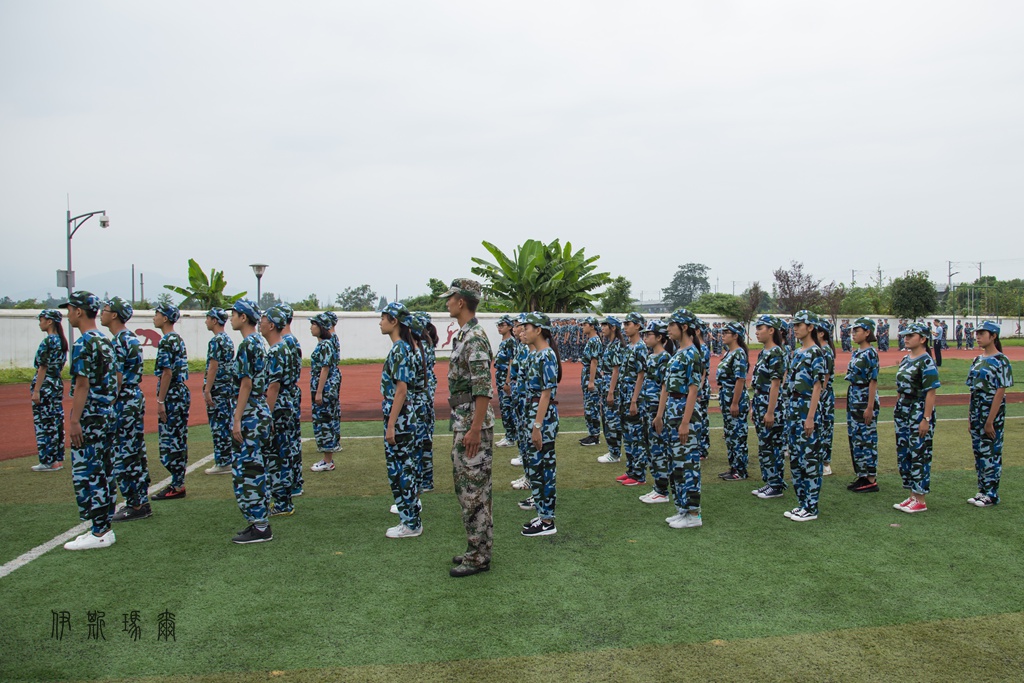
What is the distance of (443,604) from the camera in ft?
14.1

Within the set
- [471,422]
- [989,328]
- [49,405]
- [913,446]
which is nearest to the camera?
[471,422]

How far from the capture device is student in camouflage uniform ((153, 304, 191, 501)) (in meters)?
6.95

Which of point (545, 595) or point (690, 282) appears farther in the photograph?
point (690, 282)

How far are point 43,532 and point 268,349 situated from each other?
2.43 metres

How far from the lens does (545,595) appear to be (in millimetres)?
4441

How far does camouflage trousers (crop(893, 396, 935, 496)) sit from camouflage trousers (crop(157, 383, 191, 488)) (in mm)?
7200

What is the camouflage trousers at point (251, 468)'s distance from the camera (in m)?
5.43

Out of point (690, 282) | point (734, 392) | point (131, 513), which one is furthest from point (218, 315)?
point (690, 282)

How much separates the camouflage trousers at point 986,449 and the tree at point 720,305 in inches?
1383

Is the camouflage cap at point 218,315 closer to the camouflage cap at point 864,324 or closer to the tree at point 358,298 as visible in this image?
the camouflage cap at point 864,324

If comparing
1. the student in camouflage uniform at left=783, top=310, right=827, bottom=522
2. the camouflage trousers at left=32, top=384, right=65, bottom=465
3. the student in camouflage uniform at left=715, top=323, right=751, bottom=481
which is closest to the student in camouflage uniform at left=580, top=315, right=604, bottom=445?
the student in camouflage uniform at left=715, top=323, right=751, bottom=481

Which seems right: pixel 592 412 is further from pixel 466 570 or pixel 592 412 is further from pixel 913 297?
pixel 913 297

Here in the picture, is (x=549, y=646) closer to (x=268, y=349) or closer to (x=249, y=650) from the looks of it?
(x=249, y=650)

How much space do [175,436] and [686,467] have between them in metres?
5.20
